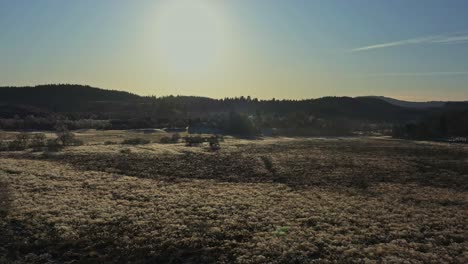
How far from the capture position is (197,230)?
65.7 ft

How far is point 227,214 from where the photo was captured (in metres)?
23.5

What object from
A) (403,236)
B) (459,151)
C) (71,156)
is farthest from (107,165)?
(459,151)

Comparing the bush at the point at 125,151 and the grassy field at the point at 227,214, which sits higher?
the bush at the point at 125,151

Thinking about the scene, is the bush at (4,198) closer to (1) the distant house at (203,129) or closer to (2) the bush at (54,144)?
(2) the bush at (54,144)

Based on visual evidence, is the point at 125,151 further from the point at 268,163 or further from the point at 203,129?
the point at 203,129

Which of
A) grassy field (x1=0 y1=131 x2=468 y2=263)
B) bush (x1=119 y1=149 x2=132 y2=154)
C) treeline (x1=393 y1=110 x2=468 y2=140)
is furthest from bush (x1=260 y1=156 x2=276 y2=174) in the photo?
treeline (x1=393 y1=110 x2=468 y2=140)

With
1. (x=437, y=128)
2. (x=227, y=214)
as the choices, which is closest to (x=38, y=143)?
(x=227, y=214)

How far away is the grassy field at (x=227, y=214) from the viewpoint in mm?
17188

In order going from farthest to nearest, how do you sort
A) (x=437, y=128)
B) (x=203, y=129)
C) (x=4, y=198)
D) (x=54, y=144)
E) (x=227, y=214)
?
(x=203, y=129)
(x=437, y=128)
(x=54, y=144)
(x=4, y=198)
(x=227, y=214)

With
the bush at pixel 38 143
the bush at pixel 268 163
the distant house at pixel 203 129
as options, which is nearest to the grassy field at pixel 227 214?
the bush at pixel 268 163

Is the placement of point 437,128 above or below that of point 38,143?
above

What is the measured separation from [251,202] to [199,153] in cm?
3211

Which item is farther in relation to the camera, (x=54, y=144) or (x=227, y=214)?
(x=54, y=144)

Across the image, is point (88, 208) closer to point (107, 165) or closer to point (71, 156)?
point (107, 165)
